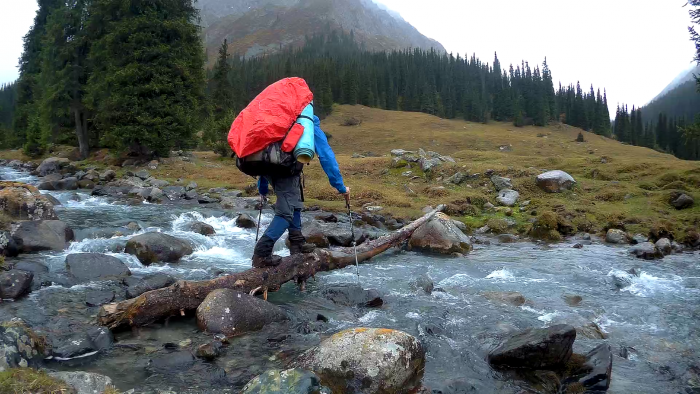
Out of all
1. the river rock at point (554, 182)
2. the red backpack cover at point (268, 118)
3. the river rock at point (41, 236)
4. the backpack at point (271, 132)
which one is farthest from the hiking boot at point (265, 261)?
the river rock at point (554, 182)

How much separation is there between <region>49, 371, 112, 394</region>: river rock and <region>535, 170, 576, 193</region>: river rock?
71.7 feet

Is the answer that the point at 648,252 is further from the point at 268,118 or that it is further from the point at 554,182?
the point at 268,118

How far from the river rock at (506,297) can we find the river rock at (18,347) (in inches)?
300

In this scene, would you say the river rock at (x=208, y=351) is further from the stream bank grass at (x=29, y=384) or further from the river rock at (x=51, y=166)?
the river rock at (x=51, y=166)

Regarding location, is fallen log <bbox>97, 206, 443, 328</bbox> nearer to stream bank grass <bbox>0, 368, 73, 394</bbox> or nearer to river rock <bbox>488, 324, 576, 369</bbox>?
stream bank grass <bbox>0, 368, 73, 394</bbox>

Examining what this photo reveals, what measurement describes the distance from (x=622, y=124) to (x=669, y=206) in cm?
11089

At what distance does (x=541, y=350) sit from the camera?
19.6 feet

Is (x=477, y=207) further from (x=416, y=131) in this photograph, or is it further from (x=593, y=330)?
(x=416, y=131)

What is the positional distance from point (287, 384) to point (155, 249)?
789 centimetres

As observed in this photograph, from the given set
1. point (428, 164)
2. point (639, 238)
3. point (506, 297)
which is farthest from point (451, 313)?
point (428, 164)

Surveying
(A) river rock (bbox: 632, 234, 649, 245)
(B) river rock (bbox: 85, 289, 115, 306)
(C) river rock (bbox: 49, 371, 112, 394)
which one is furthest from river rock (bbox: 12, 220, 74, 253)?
(A) river rock (bbox: 632, 234, 649, 245)

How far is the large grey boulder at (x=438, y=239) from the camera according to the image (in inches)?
536

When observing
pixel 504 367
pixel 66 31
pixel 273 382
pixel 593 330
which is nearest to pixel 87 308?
pixel 273 382

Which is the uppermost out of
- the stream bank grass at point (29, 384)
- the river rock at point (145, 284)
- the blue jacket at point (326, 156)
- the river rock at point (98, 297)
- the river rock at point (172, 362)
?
the blue jacket at point (326, 156)
